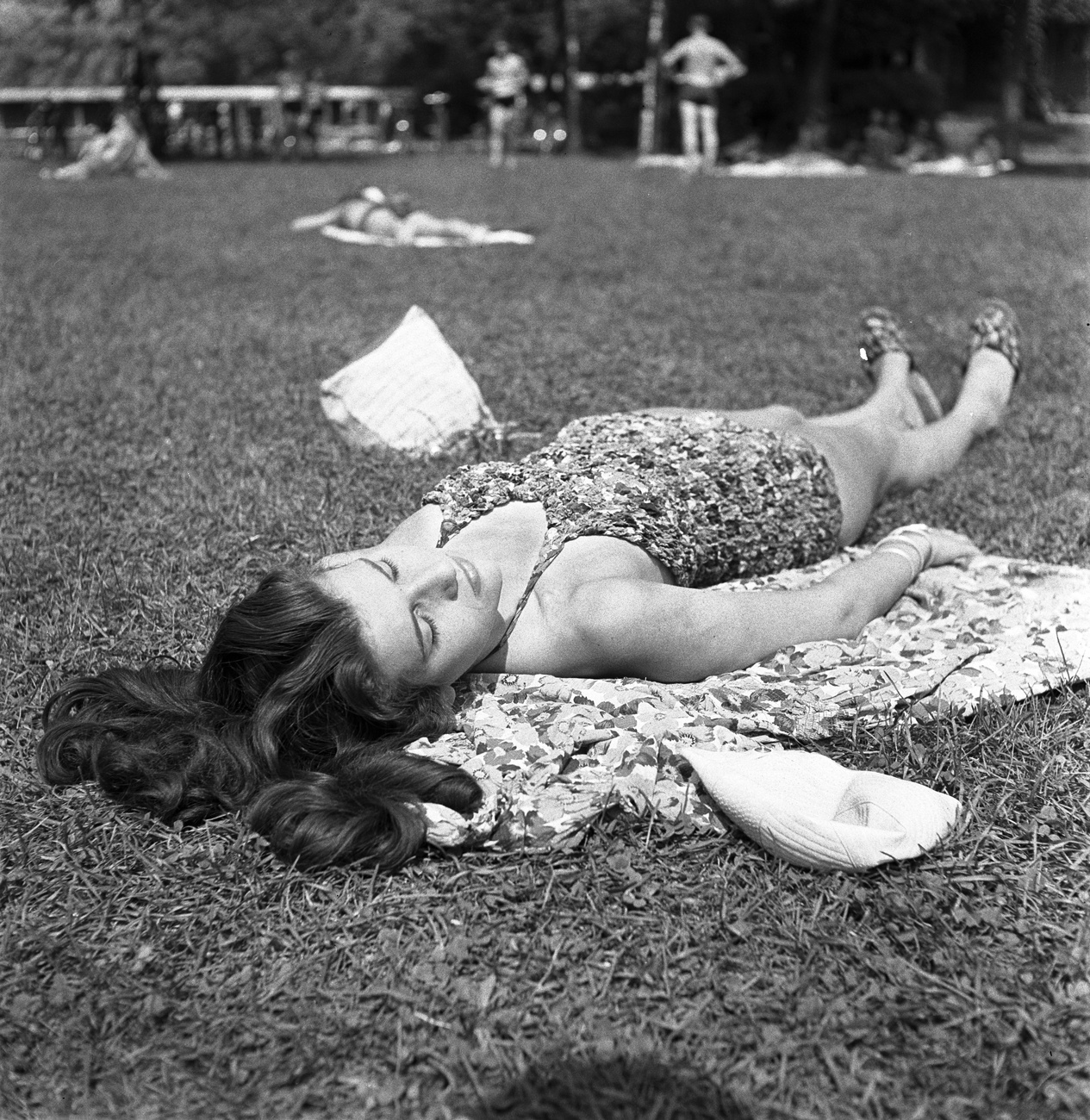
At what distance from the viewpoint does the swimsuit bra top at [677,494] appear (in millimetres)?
3459

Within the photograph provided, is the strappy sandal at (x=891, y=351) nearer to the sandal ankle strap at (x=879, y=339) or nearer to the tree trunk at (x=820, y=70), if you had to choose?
the sandal ankle strap at (x=879, y=339)

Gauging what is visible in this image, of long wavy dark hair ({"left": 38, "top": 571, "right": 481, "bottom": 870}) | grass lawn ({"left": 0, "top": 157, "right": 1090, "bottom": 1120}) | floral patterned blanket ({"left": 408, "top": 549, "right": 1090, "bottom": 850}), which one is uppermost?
long wavy dark hair ({"left": 38, "top": 571, "right": 481, "bottom": 870})

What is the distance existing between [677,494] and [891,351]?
2142 millimetres

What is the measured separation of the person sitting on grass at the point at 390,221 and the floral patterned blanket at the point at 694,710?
8721 mm

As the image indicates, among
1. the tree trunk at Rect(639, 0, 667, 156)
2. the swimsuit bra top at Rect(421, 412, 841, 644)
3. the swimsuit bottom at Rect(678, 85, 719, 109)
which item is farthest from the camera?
the tree trunk at Rect(639, 0, 667, 156)

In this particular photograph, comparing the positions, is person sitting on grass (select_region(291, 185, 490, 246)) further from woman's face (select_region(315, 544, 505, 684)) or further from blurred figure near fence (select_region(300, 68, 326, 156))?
blurred figure near fence (select_region(300, 68, 326, 156))

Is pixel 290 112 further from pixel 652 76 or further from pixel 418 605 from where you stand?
pixel 418 605

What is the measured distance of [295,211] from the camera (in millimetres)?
14984

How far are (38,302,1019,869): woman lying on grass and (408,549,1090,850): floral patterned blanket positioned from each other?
73 mm

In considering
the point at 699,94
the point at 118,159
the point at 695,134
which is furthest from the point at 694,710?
the point at 118,159

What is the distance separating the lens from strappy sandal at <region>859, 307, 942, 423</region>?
17.5ft

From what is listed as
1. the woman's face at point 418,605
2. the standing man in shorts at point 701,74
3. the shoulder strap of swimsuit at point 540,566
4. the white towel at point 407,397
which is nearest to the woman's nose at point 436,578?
the woman's face at point 418,605

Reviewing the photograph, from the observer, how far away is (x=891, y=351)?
537 cm

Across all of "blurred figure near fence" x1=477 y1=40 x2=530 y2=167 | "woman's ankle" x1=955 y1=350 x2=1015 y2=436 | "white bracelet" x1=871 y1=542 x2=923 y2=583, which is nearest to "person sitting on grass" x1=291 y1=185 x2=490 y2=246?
"woman's ankle" x1=955 y1=350 x2=1015 y2=436
